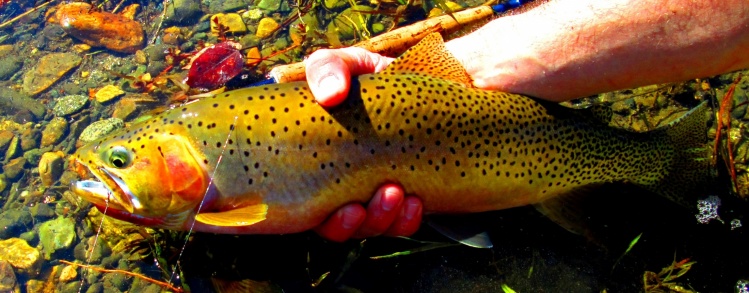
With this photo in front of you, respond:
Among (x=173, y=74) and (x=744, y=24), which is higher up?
(x=744, y=24)

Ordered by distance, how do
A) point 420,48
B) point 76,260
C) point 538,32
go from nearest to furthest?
point 420,48 → point 538,32 → point 76,260

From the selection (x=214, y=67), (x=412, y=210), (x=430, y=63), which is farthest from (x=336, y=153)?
(x=214, y=67)

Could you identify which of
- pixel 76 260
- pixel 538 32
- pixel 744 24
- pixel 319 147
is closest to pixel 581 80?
pixel 538 32

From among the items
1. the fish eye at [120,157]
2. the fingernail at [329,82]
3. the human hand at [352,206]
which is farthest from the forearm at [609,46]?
the fish eye at [120,157]

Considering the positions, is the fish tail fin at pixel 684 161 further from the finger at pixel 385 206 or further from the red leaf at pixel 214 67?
the red leaf at pixel 214 67

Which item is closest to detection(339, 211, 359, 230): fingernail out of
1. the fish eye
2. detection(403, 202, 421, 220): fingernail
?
detection(403, 202, 421, 220): fingernail

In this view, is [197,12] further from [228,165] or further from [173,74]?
[228,165]

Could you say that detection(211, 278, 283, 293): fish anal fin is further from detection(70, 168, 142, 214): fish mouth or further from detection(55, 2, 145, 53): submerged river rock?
detection(55, 2, 145, 53): submerged river rock
